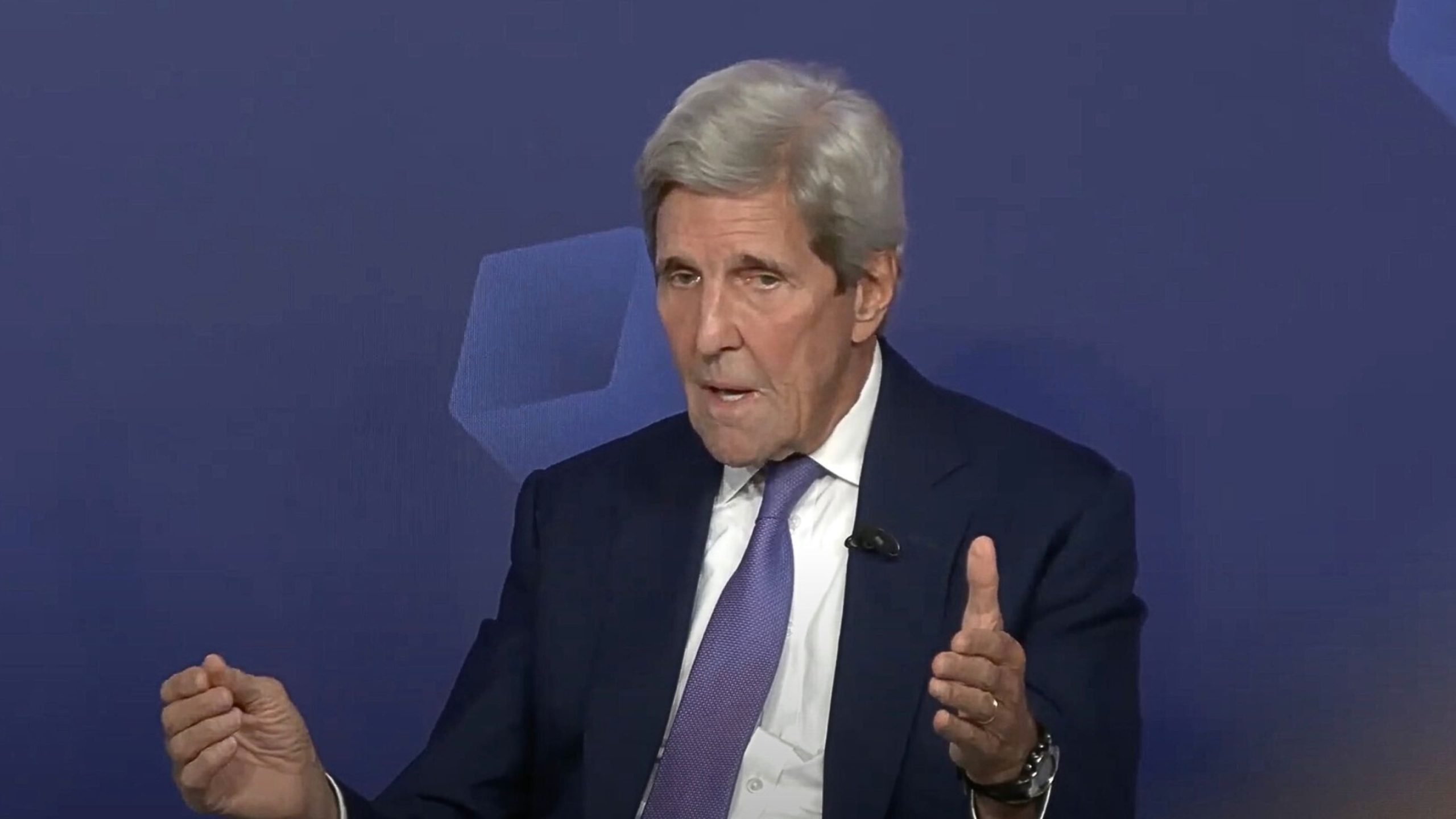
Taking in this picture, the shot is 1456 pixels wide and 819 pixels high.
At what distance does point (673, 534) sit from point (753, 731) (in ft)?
0.83

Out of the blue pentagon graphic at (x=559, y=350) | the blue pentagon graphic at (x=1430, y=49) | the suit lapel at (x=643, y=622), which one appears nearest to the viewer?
the suit lapel at (x=643, y=622)

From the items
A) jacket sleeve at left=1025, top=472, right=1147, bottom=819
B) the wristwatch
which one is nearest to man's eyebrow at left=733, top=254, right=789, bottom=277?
jacket sleeve at left=1025, top=472, right=1147, bottom=819

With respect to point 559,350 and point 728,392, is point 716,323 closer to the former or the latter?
point 728,392

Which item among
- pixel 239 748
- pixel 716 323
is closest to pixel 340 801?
pixel 239 748

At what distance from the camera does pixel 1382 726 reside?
8.38ft

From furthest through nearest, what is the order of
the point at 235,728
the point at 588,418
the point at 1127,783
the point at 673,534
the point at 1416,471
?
the point at 588,418, the point at 1416,471, the point at 673,534, the point at 1127,783, the point at 235,728

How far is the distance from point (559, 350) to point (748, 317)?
65cm

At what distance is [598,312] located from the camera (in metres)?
2.64

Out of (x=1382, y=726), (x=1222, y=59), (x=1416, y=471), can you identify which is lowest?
(x=1382, y=726)

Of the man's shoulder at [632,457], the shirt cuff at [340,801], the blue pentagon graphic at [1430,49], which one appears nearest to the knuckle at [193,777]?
the shirt cuff at [340,801]

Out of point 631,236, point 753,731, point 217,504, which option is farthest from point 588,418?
point 753,731

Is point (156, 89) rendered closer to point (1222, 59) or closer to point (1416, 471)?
point (1222, 59)

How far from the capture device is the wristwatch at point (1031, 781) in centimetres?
182

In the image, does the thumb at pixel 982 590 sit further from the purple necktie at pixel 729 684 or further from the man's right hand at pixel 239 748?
the man's right hand at pixel 239 748
